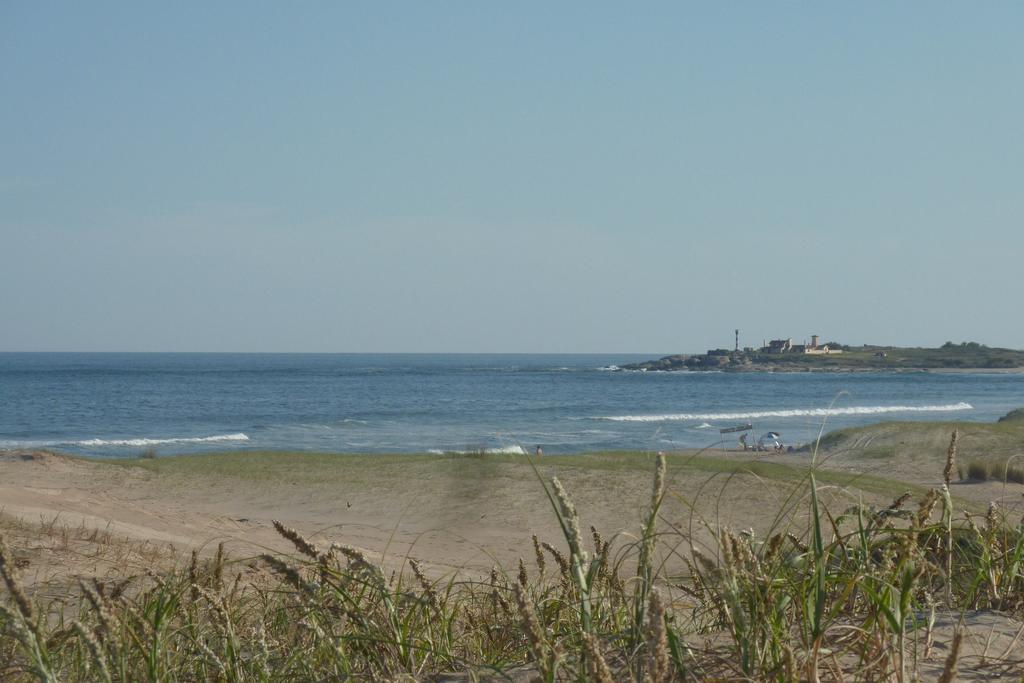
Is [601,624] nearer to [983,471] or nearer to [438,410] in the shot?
[983,471]

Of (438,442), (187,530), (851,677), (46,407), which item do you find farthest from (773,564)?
(46,407)

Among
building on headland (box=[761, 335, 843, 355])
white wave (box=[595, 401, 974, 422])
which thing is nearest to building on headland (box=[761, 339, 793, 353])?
building on headland (box=[761, 335, 843, 355])

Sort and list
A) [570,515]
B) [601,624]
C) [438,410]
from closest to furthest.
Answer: [570,515]
[601,624]
[438,410]

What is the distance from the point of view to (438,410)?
52.2 metres

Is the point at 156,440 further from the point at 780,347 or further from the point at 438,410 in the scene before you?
the point at 780,347

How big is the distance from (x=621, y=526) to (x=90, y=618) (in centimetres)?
987

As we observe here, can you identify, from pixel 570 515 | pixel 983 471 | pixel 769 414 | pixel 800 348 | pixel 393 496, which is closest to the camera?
pixel 570 515

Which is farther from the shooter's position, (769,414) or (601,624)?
(769,414)

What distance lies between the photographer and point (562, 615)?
385cm

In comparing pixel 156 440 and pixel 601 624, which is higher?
pixel 601 624

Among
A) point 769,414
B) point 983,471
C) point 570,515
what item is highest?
point 570,515

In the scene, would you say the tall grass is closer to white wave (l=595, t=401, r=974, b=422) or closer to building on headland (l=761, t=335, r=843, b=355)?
white wave (l=595, t=401, r=974, b=422)

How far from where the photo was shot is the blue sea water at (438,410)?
3419 centimetres

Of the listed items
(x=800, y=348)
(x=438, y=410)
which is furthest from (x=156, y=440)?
(x=800, y=348)
